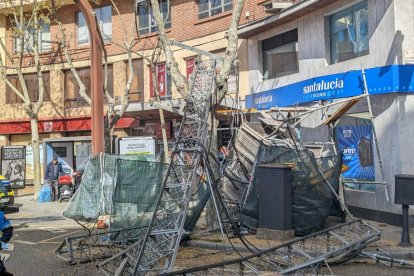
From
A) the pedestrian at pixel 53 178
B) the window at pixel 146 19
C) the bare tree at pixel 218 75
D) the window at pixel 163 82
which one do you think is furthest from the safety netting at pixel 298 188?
the window at pixel 146 19

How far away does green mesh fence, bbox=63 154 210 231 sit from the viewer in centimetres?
905

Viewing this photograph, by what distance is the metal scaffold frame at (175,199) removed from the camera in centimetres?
681

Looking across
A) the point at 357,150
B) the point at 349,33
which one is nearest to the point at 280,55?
the point at 349,33

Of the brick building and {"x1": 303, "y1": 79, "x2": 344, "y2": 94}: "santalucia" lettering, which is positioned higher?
the brick building

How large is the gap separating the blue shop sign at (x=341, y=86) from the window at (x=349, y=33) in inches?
30.0

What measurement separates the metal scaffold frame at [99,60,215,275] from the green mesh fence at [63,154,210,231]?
2.41 ft

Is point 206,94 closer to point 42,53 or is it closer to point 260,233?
point 260,233

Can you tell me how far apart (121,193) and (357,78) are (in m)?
6.60

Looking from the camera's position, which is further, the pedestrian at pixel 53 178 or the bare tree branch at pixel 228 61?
the pedestrian at pixel 53 178

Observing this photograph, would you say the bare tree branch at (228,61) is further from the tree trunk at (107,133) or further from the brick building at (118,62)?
the tree trunk at (107,133)

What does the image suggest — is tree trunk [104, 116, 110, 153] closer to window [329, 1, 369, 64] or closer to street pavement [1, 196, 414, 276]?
street pavement [1, 196, 414, 276]

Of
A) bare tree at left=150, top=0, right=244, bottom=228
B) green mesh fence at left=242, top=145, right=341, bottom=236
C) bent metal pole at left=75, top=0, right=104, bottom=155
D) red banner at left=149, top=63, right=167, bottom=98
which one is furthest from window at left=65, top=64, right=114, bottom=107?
green mesh fence at left=242, top=145, right=341, bottom=236

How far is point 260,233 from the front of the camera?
957 centimetres

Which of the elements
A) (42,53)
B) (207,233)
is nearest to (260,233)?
(207,233)
